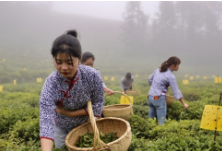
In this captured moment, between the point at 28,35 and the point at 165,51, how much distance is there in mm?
36004

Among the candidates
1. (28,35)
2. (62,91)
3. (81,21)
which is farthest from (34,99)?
(81,21)

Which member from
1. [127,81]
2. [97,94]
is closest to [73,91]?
[97,94]

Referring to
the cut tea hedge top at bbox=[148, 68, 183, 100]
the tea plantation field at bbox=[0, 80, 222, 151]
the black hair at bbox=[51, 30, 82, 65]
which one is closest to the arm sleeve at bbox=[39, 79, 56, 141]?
the black hair at bbox=[51, 30, 82, 65]

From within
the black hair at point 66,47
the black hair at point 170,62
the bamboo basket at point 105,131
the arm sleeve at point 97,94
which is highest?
the black hair at point 66,47

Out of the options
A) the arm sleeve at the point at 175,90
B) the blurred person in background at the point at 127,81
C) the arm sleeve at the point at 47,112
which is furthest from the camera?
the blurred person in background at the point at 127,81

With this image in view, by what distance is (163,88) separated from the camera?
4227 millimetres

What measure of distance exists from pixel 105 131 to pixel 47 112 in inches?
38.5

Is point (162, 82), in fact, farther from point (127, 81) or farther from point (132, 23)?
point (132, 23)

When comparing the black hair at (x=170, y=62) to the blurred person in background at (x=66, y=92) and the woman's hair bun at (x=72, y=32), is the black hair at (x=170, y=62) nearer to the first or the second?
the blurred person in background at (x=66, y=92)

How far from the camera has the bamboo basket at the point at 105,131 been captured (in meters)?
1.59

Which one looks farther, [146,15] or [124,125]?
[146,15]

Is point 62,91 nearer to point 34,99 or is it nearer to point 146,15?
point 34,99

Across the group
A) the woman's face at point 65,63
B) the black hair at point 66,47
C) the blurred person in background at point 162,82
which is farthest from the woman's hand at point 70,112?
the blurred person in background at point 162,82

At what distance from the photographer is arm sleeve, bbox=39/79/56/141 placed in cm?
146
